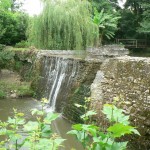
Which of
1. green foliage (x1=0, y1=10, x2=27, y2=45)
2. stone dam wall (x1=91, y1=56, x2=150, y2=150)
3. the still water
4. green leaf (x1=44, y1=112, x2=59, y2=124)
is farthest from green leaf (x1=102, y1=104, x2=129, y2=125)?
green foliage (x1=0, y1=10, x2=27, y2=45)

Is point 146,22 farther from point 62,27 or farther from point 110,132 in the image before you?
point 110,132

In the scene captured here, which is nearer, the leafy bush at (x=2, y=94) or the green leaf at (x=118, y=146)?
the green leaf at (x=118, y=146)

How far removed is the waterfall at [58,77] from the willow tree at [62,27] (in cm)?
281

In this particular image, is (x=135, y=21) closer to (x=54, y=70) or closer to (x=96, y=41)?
(x=96, y=41)

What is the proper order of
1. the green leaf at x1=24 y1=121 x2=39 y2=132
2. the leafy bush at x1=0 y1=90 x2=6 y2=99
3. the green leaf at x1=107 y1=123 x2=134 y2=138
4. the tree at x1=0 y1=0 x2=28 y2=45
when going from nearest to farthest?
the green leaf at x1=107 y1=123 x2=134 y2=138 < the green leaf at x1=24 y1=121 x2=39 y2=132 < the leafy bush at x1=0 y1=90 x2=6 y2=99 < the tree at x1=0 y1=0 x2=28 y2=45

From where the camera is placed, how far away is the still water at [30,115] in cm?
736

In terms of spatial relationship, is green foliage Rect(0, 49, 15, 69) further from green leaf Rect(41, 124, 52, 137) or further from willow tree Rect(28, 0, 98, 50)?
green leaf Rect(41, 124, 52, 137)

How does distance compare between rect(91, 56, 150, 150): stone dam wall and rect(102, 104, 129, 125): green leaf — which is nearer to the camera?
rect(102, 104, 129, 125): green leaf

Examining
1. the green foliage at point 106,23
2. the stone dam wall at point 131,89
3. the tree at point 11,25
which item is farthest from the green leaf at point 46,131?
the green foliage at point 106,23

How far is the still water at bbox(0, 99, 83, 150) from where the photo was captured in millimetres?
7362

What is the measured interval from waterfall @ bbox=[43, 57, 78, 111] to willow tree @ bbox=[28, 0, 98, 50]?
9.23ft

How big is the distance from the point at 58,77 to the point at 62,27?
15.8 ft

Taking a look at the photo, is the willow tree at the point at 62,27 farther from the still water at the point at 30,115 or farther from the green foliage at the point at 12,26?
the still water at the point at 30,115

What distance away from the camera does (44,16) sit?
15.9m
